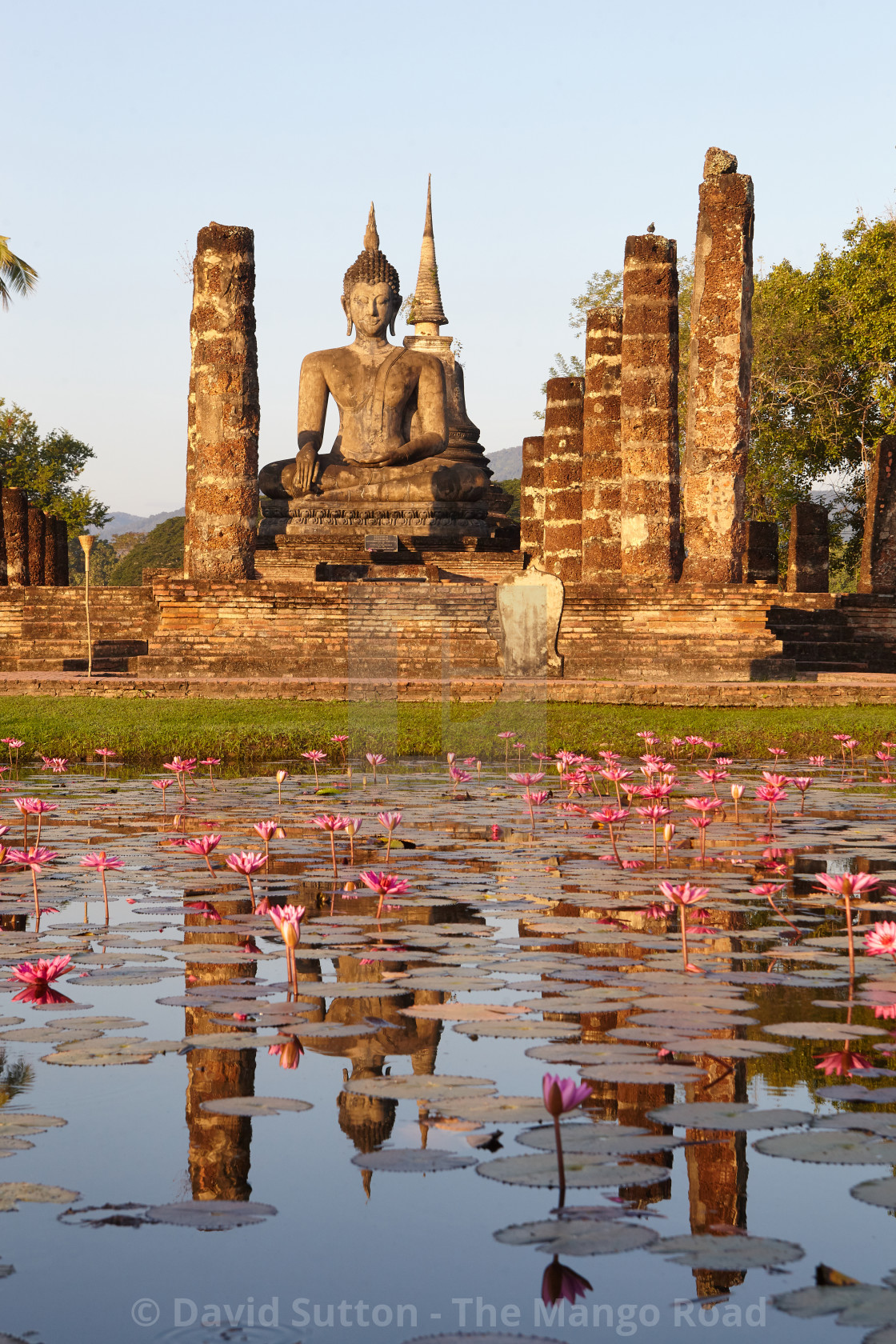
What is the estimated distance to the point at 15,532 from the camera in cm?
3025

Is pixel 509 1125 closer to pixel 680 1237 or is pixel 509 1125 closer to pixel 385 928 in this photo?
pixel 680 1237

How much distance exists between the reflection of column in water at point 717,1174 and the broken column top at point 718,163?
50.9ft

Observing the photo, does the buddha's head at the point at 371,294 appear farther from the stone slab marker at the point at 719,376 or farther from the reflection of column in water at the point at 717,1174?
the reflection of column in water at the point at 717,1174

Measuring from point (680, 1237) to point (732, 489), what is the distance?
15.7m

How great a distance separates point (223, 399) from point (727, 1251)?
616 inches

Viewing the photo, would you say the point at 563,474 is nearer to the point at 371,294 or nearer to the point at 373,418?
the point at 373,418

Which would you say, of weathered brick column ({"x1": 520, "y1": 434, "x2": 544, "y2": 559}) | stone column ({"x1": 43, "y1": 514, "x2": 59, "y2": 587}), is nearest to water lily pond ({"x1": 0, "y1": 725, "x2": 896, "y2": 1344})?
weathered brick column ({"x1": 520, "y1": 434, "x2": 544, "y2": 559})

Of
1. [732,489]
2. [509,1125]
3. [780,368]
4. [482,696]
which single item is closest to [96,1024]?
[509,1125]

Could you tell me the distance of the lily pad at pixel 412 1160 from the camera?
7.61 ft

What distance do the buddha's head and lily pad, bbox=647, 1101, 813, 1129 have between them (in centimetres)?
2204

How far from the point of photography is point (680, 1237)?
205cm

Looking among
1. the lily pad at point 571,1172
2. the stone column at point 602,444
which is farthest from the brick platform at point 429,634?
the lily pad at point 571,1172

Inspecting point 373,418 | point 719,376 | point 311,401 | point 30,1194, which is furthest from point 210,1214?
point 311,401

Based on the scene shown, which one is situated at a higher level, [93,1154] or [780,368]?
[780,368]
